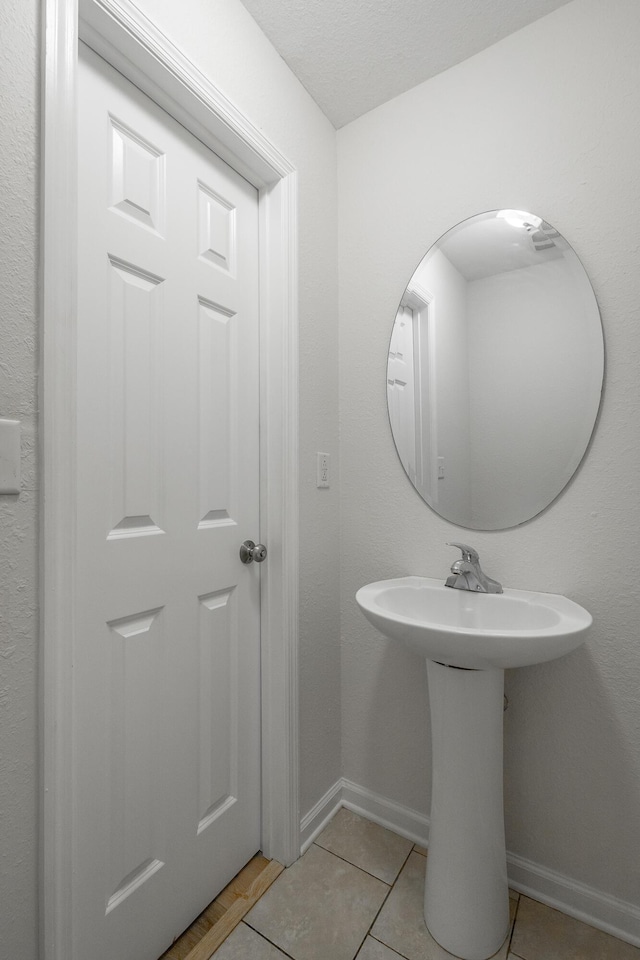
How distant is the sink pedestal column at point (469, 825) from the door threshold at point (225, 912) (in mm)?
440

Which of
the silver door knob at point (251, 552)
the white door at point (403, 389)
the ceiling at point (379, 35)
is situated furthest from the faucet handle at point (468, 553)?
the ceiling at point (379, 35)

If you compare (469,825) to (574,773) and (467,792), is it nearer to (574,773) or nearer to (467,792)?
(467,792)

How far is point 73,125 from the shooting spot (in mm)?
798

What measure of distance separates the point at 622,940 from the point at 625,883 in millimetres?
127

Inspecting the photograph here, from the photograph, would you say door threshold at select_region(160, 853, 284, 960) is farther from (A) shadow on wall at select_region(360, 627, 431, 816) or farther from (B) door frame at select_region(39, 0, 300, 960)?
(A) shadow on wall at select_region(360, 627, 431, 816)

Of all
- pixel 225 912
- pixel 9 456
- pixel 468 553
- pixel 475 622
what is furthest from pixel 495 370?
pixel 225 912

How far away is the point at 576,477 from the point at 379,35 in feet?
4.44

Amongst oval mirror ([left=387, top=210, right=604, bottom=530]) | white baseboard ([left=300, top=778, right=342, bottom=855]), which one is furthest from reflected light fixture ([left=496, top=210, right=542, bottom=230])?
white baseboard ([left=300, top=778, right=342, bottom=855])

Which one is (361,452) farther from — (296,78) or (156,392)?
(296,78)

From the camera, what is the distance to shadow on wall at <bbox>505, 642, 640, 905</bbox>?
3.69 feet

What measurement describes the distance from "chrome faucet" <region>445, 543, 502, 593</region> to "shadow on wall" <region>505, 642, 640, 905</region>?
251 mm

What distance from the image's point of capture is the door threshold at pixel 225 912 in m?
1.06

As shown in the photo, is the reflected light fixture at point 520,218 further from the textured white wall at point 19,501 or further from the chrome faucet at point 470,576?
the textured white wall at point 19,501

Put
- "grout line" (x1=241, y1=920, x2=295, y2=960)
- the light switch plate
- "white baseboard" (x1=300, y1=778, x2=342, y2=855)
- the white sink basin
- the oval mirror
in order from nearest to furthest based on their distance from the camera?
the light switch plate
the white sink basin
"grout line" (x1=241, y1=920, x2=295, y2=960)
the oval mirror
"white baseboard" (x1=300, y1=778, x2=342, y2=855)
